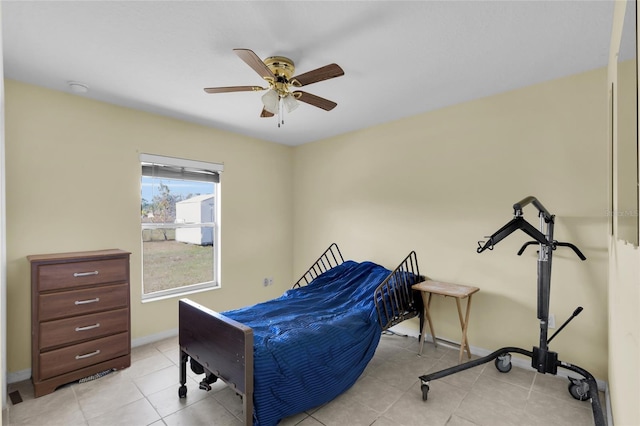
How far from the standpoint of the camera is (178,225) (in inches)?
152

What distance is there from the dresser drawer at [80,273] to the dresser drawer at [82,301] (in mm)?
59

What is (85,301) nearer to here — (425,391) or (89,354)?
(89,354)

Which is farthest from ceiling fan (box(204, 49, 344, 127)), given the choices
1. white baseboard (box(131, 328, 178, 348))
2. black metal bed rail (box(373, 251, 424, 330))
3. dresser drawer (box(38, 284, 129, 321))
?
white baseboard (box(131, 328, 178, 348))

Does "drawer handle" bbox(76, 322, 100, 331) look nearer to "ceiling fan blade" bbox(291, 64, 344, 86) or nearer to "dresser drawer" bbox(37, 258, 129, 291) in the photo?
"dresser drawer" bbox(37, 258, 129, 291)

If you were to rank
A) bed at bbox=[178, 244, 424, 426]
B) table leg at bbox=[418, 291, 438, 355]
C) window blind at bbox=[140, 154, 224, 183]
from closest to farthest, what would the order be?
bed at bbox=[178, 244, 424, 426] < table leg at bbox=[418, 291, 438, 355] < window blind at bbox=[140, 154, 224, 183]

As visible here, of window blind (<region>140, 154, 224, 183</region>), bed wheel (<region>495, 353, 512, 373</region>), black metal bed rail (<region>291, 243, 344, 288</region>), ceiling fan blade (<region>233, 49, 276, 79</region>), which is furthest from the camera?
black metal bed rail (<region>291, 243, 344, 288</region>)

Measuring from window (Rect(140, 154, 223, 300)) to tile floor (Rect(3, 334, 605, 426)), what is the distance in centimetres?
109

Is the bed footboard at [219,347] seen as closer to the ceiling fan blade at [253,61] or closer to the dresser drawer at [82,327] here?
the dresser drawer at [82,327]

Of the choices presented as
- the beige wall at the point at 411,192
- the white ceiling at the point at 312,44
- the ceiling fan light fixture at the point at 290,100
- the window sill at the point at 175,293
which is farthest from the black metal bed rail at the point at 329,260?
the ceiling fan light fixture at the point at 290,100

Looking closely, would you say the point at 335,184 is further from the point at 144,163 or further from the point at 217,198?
the point at 144,163

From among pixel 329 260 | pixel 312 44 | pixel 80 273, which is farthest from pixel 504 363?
pixel 80 273

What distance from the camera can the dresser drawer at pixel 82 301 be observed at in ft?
8.45

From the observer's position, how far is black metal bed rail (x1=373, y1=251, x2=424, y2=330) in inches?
115

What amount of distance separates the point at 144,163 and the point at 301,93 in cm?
208
